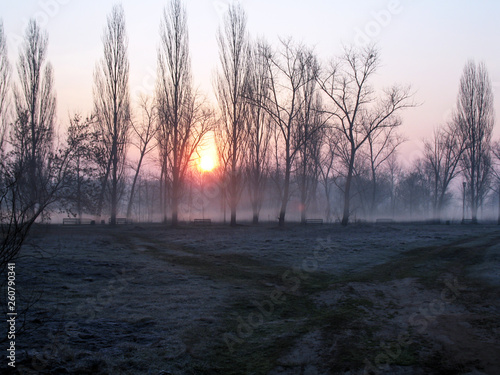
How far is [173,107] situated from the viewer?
2830 cm

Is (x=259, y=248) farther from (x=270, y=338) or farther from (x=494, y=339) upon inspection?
(x=494, y=339)

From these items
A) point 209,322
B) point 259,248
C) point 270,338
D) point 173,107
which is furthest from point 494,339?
point 173,107

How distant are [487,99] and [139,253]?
127 ft

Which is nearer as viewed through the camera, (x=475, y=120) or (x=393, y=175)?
(x=475, y=120)

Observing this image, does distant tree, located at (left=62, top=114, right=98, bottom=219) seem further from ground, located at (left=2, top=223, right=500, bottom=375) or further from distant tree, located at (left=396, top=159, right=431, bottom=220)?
distant tree, located at (left=396, top=159, right=431, bottom=220)

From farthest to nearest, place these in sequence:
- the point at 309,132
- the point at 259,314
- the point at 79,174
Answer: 1. the point at 309,132
2. the point at 79,174
3. the point at 259,314

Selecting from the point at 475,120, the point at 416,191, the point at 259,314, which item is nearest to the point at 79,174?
the point at 259,314

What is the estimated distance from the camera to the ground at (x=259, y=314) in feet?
15.5

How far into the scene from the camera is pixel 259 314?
7121 mm

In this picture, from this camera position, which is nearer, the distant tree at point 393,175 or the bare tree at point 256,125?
the bare tree at point 256,125

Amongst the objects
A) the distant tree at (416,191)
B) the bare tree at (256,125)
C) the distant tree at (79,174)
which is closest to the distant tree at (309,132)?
the bare tree at (256,125)

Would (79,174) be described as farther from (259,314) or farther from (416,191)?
(416,191)

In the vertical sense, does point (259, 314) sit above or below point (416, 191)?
below

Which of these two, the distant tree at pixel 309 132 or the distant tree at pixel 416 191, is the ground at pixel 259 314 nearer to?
the distant tree at pixel 309 132
